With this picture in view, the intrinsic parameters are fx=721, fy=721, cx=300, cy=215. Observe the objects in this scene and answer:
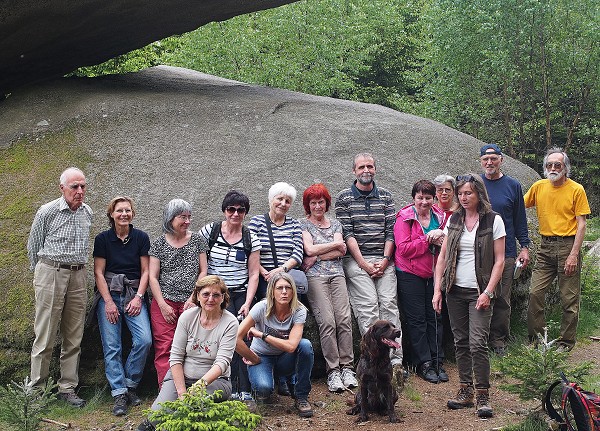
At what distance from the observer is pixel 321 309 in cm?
754

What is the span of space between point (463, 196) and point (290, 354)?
7.31 ft

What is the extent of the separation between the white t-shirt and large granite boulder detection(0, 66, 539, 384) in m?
1.80

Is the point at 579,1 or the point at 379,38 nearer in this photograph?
the point at 579,1

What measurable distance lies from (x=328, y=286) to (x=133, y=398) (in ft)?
Answer: 7.53

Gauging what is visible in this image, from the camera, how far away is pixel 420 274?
7.91m

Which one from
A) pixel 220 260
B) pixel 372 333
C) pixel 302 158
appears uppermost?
pixel 302 158

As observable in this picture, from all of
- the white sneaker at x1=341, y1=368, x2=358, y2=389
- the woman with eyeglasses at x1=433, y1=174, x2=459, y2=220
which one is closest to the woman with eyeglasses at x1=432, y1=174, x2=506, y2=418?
the white sneaker at x1=341, y1=368, x2=358, y2=389

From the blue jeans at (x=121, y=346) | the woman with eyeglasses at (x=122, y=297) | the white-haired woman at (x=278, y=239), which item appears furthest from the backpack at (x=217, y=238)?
the blue jeans at (x=121, y=346)

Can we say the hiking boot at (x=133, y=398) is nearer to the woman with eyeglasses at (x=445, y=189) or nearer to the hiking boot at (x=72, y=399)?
the hiking boot at (x=72, y=399)

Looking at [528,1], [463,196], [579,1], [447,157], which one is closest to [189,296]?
[463,196]

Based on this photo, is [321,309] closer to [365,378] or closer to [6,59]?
[365,378]

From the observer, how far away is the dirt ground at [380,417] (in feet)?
20.8

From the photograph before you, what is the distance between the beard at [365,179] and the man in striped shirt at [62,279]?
296cm

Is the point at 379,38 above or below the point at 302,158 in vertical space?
above
